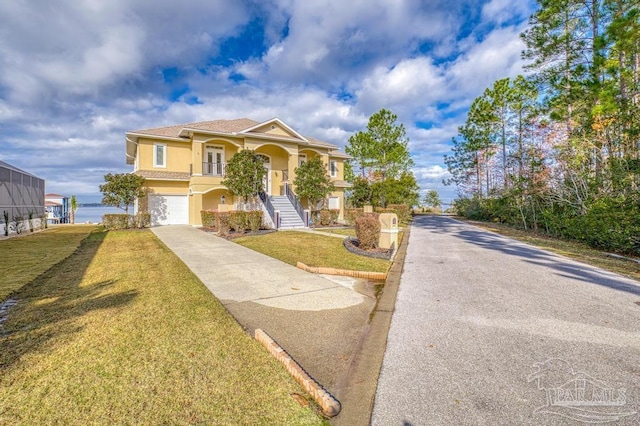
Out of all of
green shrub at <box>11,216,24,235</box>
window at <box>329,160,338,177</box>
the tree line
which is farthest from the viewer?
window at <box>329,160,338,177</box>

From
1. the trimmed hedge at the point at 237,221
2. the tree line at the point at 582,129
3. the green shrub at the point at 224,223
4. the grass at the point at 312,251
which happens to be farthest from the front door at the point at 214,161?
the tree line at the point at 582,129

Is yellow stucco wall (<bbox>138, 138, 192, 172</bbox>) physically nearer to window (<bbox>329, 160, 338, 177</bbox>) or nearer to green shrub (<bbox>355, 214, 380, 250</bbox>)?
window (<bbox>329, 160, 338, 177</bbox>)

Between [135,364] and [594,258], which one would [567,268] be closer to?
[594,258]

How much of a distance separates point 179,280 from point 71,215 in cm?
2919

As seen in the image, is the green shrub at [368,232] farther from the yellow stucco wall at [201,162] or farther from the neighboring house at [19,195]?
the neighboring house at [19,195]

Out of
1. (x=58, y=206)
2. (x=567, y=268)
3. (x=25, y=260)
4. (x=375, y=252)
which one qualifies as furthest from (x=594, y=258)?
(x=58, y=206)

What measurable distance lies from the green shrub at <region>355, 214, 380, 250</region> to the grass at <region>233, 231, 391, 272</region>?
0.71 metres

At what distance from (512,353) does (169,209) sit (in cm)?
2100

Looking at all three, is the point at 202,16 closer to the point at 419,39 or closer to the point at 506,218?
the point at 419,39

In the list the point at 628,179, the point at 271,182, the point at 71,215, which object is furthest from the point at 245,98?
the point at 628,179

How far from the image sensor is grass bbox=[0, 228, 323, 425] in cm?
223

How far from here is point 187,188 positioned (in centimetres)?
2030

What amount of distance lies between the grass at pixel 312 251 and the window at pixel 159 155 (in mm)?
10927

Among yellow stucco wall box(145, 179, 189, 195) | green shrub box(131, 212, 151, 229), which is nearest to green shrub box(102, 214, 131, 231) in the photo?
green shrub box(131, 212, 151, 229)
